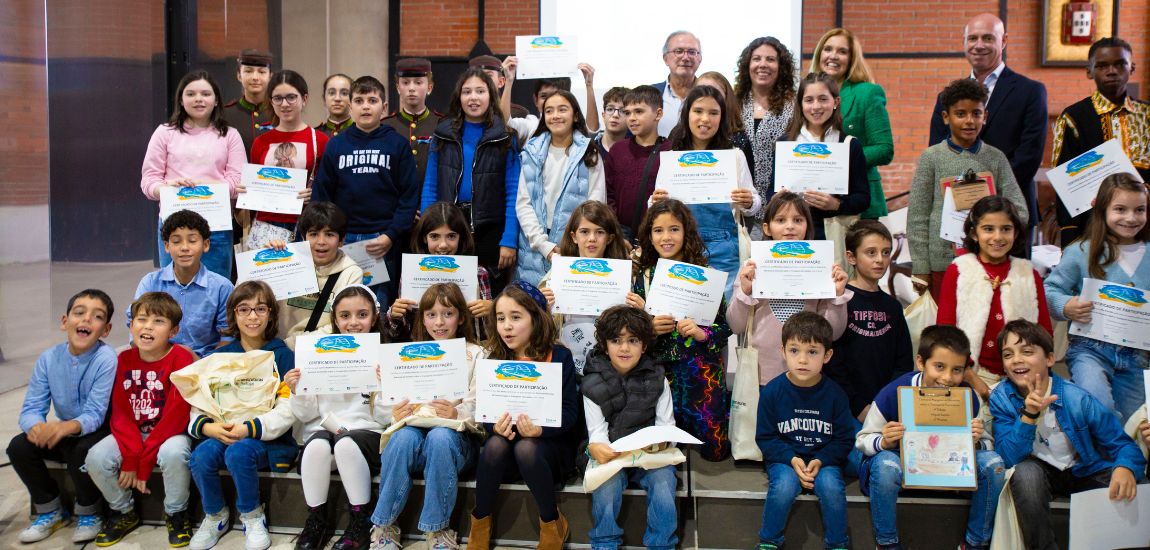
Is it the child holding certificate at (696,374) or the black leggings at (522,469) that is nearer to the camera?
the black leggings at (522,469)

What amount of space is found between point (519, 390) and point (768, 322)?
3.96 feet

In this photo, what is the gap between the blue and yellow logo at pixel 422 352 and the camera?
3670 millimetres

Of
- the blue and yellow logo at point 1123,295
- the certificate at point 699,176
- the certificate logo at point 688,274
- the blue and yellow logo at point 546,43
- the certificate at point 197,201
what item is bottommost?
the blue and yellow logo at point 1123,295

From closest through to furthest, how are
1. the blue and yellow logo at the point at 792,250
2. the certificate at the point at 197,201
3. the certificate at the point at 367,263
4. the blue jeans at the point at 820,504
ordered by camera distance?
the blue jeans at the point at 820,504
the blue and yellow logo at the point at 792,250
the certificate at the point at 197,201
the certificate at the point at 367,263

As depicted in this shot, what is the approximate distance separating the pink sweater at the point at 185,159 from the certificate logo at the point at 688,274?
2.52m

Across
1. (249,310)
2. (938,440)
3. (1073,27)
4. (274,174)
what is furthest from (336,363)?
(1073,27)

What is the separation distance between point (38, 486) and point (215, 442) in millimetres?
861

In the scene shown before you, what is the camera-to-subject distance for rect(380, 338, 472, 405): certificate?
12.1ft

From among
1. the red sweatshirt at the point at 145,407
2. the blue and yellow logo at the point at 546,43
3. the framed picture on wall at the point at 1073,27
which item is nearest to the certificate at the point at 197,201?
the red sweatshirt at the point at 145,407

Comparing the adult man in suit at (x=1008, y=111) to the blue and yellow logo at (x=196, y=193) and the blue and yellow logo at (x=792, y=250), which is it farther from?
the blue and yellow logo at (x=196, y=193)

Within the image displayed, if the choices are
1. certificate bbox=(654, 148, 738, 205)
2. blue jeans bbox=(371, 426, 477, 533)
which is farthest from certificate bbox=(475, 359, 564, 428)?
certificate bbox=(654, 148, 738, 205)

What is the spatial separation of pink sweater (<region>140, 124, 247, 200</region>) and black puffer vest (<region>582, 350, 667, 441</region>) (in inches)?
97.1

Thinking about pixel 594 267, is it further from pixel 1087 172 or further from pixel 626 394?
pixel 1087 172

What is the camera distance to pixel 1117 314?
12.8 feet
